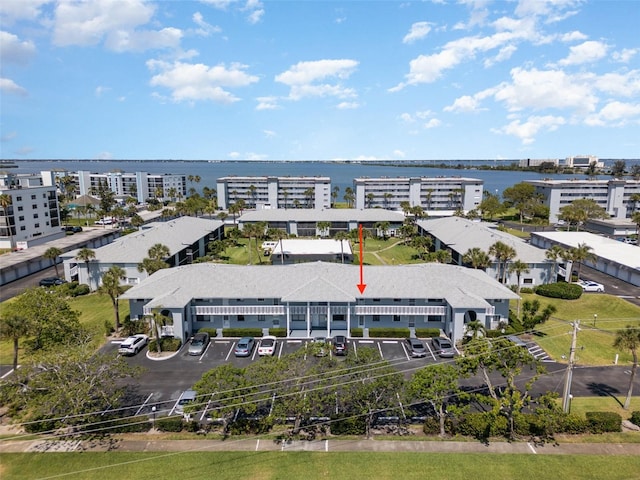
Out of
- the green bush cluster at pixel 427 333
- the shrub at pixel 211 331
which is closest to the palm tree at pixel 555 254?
the green bush cluster at pixel 427 333

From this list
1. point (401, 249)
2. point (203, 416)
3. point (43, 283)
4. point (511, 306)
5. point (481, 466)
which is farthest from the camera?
point (401, 249)

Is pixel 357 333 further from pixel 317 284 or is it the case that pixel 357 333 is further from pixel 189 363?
pixel 189 363

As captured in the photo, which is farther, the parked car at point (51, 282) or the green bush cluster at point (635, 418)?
the parked car at point (51, 282)

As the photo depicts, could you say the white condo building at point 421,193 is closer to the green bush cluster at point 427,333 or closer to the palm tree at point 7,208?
the palm tree at point 7,208

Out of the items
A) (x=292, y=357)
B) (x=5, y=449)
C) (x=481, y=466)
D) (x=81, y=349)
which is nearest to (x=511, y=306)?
(x=481, y=466)

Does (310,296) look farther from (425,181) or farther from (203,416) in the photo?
(425,181)
